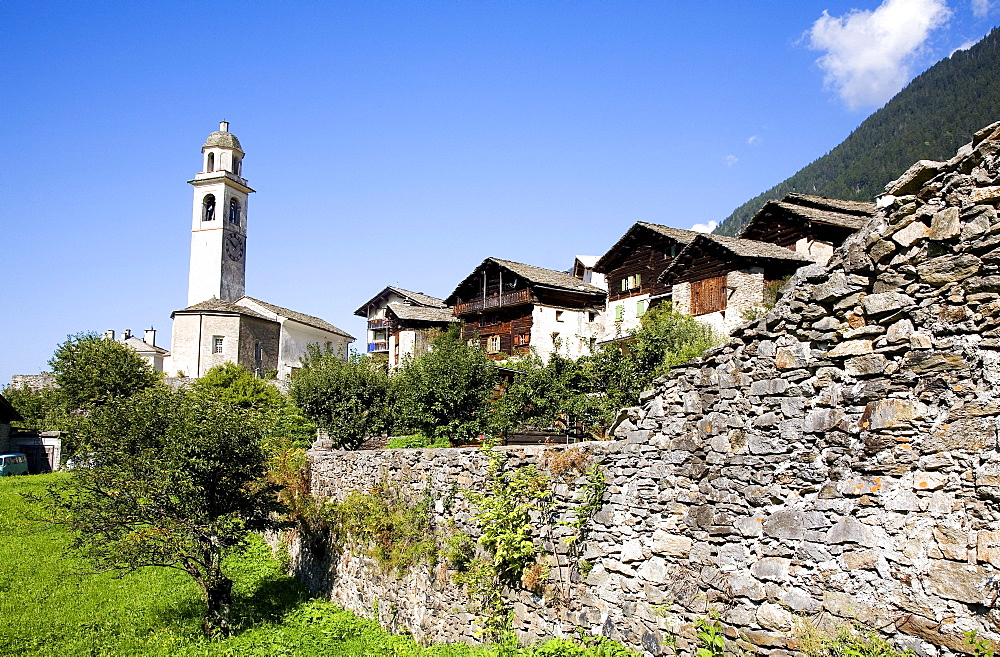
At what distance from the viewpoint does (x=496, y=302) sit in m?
47.2

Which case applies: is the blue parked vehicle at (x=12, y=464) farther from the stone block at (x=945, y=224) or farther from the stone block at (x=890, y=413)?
the stone block at (x=945, y=224)

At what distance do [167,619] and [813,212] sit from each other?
31.3 m

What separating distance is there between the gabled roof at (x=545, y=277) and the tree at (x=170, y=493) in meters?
31.6

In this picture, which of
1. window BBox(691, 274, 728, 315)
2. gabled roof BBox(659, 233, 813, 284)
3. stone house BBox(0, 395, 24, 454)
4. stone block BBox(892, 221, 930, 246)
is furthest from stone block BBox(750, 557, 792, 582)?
stone house BBox(0, 395, 24, 454)

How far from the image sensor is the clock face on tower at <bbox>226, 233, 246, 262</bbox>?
6669 cm

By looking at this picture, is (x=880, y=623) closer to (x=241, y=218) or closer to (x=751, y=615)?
(x=751, y=615)

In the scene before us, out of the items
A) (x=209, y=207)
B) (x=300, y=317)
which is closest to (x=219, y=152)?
(x=209, y=207)

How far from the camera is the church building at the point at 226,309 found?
55719mm

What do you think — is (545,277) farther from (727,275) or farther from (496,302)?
(727,275)

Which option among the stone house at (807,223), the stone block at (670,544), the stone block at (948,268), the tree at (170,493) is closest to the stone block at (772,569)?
the stone block at (670,544)

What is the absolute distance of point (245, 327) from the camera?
185ft

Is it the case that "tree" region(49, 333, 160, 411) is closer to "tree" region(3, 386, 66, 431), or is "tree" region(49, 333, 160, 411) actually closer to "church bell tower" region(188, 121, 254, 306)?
"tree" region(3, 386, 66, 431)

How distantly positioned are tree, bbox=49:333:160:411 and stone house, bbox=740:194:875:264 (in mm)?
31597

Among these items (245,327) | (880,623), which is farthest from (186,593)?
(245,327)
